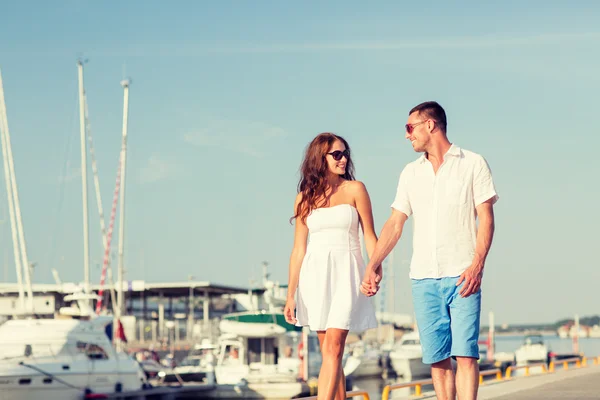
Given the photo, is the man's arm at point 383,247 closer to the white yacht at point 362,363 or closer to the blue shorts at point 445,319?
the blue shorts at point 445,319

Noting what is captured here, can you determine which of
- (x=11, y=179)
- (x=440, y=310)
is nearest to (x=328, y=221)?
(x=440, y=310)

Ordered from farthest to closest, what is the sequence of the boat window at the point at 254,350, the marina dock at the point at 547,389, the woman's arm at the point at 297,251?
the boat window at the point at 254,350 → the marina dock at the point at 547,389 → the woman's arm at the point at 297,251

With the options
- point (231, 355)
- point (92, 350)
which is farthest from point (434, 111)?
point (231, 355)

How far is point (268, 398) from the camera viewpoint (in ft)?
115

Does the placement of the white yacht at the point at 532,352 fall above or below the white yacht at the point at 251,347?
below

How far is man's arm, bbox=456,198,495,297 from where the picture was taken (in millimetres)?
5840

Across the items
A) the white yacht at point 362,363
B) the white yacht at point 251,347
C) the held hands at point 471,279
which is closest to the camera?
the held hands at point 471,279

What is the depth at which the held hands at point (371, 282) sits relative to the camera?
633 cm

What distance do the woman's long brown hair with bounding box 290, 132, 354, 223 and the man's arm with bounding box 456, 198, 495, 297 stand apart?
1.21 metres

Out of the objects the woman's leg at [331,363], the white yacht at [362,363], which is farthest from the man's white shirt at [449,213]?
the white yacht at [362,363]

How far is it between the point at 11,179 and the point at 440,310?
40.3 metres

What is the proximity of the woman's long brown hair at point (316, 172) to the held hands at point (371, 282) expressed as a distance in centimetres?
69

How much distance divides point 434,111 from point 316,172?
39.1 inches

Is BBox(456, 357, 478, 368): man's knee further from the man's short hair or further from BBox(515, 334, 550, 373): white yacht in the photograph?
BBox(515, 334, 550, 373): white yacht
